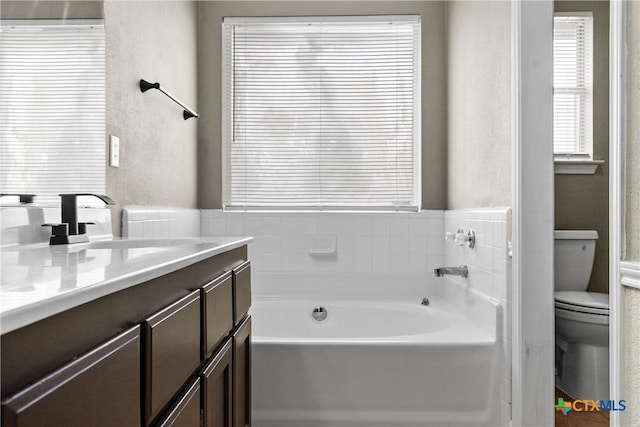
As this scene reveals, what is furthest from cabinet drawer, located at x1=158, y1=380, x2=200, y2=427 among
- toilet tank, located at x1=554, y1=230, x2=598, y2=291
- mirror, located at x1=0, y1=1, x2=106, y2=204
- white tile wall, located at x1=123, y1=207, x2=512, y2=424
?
toilet tank, located at x1=554, y1=230, x2=598, y2=291

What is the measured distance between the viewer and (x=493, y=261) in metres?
2.12

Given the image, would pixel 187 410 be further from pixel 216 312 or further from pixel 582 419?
pixel 582 419

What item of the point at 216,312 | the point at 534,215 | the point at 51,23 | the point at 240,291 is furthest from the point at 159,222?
the point at 534,215

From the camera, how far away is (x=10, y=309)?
395mm

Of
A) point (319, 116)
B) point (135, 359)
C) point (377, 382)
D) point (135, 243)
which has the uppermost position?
point (319, 116)

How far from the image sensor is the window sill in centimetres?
279

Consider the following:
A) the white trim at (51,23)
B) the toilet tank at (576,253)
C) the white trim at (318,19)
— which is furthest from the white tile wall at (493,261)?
the white trim at (51,23)

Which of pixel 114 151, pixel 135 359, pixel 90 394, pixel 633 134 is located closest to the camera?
pixel 90 394

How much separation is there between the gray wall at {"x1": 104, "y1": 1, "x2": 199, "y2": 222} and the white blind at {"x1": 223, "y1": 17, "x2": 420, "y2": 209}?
1.09 feet

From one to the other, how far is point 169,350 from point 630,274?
1.08 meters

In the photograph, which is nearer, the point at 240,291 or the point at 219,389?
the point at 219,389

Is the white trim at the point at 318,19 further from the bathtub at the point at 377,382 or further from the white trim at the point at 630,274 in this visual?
the white trim at the point at 630,274

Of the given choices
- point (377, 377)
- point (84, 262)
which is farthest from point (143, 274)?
point (377, 377)

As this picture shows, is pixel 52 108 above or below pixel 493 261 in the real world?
above
